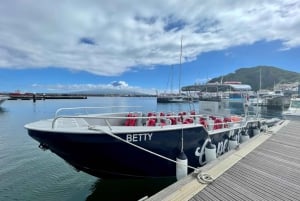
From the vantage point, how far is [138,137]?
19.7 ft

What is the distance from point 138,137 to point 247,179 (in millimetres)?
3043

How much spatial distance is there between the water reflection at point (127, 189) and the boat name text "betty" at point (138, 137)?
1.98 metres

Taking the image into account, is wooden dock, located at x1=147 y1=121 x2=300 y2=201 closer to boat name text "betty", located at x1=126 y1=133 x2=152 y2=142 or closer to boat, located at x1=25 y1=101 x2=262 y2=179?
boat, located at x1=25 y1=101 x2=262 y2=179

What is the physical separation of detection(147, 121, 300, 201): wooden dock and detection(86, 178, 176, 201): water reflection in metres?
2.13

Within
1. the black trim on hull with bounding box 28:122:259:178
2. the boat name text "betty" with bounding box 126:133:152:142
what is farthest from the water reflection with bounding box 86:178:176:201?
the boat name text "betty" with bounding box 126:133:152:142

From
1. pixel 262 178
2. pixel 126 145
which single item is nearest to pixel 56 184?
pixel 126 145

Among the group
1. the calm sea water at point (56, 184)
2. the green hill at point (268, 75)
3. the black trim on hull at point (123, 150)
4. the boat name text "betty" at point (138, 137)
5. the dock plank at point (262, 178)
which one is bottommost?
the calm sea water at point (56, 184)

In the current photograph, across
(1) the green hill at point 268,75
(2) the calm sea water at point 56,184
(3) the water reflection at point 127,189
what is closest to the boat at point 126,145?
(3) the water reflection at point 127,189

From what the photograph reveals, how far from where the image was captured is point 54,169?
10.2 metres

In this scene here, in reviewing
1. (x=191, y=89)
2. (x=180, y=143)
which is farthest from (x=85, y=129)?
(x=191, y=89)

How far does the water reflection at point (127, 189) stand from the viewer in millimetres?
7459

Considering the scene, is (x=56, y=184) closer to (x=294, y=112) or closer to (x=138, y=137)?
(x=138, y=137)

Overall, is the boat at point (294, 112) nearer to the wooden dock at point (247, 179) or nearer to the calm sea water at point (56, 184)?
the wooden dock at point (247, 179)

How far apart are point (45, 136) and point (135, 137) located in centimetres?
233
